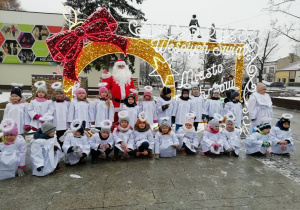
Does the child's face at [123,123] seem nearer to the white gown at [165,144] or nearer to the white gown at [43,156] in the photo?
the white gown at [165,144]

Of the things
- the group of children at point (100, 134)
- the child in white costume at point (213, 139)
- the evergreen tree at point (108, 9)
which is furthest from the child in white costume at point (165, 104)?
the evergreen tree at point (108, 9)

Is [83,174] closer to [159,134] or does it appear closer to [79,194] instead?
[79,194]

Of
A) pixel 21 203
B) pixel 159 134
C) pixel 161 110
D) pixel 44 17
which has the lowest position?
pixel 21 203

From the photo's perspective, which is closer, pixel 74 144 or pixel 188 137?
pixel 74 144

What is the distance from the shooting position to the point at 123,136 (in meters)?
5.07

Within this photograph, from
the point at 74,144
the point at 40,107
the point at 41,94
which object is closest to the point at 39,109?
the point at 40,107

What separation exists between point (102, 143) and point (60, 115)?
120 centimetres

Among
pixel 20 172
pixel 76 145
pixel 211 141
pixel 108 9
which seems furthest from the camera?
pixel 108 9

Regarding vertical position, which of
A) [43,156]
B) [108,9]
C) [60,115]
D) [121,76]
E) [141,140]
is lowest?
[43,156]

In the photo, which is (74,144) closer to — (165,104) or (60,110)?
(60,110)

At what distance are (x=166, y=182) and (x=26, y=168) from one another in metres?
2.73

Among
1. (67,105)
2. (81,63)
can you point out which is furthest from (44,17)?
(67,105)

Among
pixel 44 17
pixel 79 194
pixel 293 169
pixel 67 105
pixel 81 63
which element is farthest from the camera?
pixel 44 17

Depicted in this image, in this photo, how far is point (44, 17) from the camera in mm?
22344
